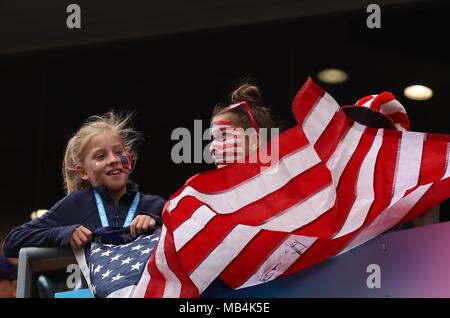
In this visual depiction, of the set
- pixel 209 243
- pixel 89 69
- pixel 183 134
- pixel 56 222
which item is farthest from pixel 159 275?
pixel 89 69

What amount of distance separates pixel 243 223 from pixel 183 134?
4.91 metres

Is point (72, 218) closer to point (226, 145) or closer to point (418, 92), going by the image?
point (226, 145)

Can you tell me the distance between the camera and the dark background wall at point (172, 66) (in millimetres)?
8375

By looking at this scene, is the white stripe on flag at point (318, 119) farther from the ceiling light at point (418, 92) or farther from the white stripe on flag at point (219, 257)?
the ceiling light at point (418, 92)

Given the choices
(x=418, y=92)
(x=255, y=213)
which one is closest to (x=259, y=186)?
(x=255, y=213)

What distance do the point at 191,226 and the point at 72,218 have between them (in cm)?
90

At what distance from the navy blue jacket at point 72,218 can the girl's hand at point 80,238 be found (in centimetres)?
3

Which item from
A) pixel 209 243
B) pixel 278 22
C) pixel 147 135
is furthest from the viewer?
pixel 147 135

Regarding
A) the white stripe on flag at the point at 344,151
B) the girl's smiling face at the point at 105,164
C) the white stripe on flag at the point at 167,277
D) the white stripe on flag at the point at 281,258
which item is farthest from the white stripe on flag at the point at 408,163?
the girl's smiling face at the point at 105,164

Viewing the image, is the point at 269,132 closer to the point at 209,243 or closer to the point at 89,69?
the point at 209,243

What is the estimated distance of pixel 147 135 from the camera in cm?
930

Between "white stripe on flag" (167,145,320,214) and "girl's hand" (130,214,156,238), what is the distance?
34 cm

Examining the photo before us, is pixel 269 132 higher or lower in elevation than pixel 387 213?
higher

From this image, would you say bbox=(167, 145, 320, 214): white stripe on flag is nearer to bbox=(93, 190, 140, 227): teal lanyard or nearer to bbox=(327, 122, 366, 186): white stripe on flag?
bbox=(327, 122, 366, 186): white stripe on flag
